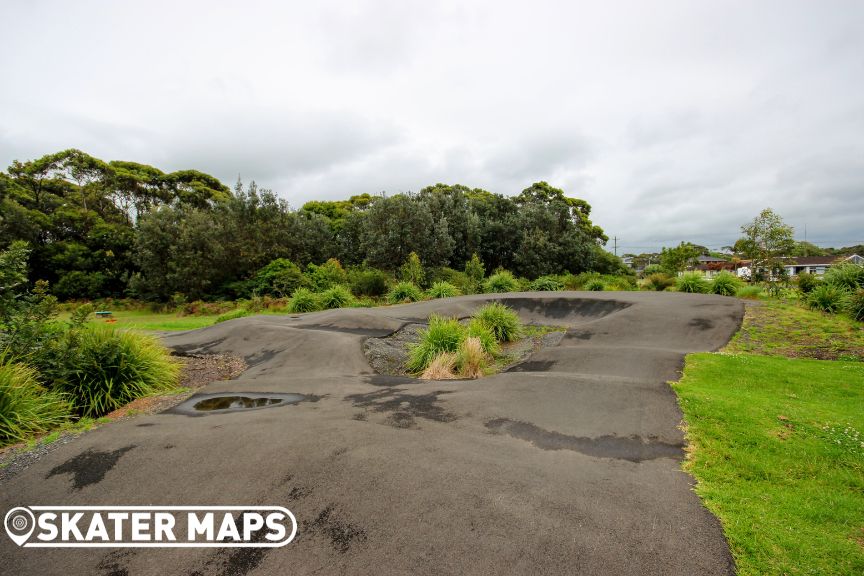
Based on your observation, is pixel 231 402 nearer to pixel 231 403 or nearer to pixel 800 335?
pixel 231 403

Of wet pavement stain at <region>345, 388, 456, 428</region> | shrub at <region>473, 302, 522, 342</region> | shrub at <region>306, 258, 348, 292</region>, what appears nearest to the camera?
wet pavement stain at <region>345, 388, 456, 428</region>

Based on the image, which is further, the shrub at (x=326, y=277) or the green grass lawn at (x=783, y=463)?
the shrub at (x=326, y=277)

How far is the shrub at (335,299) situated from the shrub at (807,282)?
18.0m

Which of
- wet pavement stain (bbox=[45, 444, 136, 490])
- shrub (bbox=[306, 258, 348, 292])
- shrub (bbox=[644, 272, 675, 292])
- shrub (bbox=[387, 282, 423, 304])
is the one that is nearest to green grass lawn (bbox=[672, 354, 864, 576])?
wet pavement stain (bbox=[45, 444, 136, 490])

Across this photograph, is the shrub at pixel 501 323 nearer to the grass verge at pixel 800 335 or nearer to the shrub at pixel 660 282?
the grass verge at pixel 800 335

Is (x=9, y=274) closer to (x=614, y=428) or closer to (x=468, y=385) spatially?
(x=468, y=385)

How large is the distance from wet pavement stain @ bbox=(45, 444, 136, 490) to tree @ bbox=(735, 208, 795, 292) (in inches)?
904

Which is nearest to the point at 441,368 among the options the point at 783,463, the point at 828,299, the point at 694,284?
the point at 783,463

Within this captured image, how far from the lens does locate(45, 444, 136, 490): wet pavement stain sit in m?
3.59

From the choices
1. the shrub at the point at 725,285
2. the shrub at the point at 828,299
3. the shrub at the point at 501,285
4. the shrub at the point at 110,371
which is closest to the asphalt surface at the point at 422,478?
the shrub at the point at 110,371

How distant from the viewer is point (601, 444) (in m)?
4.41

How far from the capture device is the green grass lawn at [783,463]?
2545 mm

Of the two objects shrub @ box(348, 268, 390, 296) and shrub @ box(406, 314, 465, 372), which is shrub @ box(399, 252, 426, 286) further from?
shrub @ box(406, 314, 465, 372)

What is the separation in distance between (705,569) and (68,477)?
18.5ft
